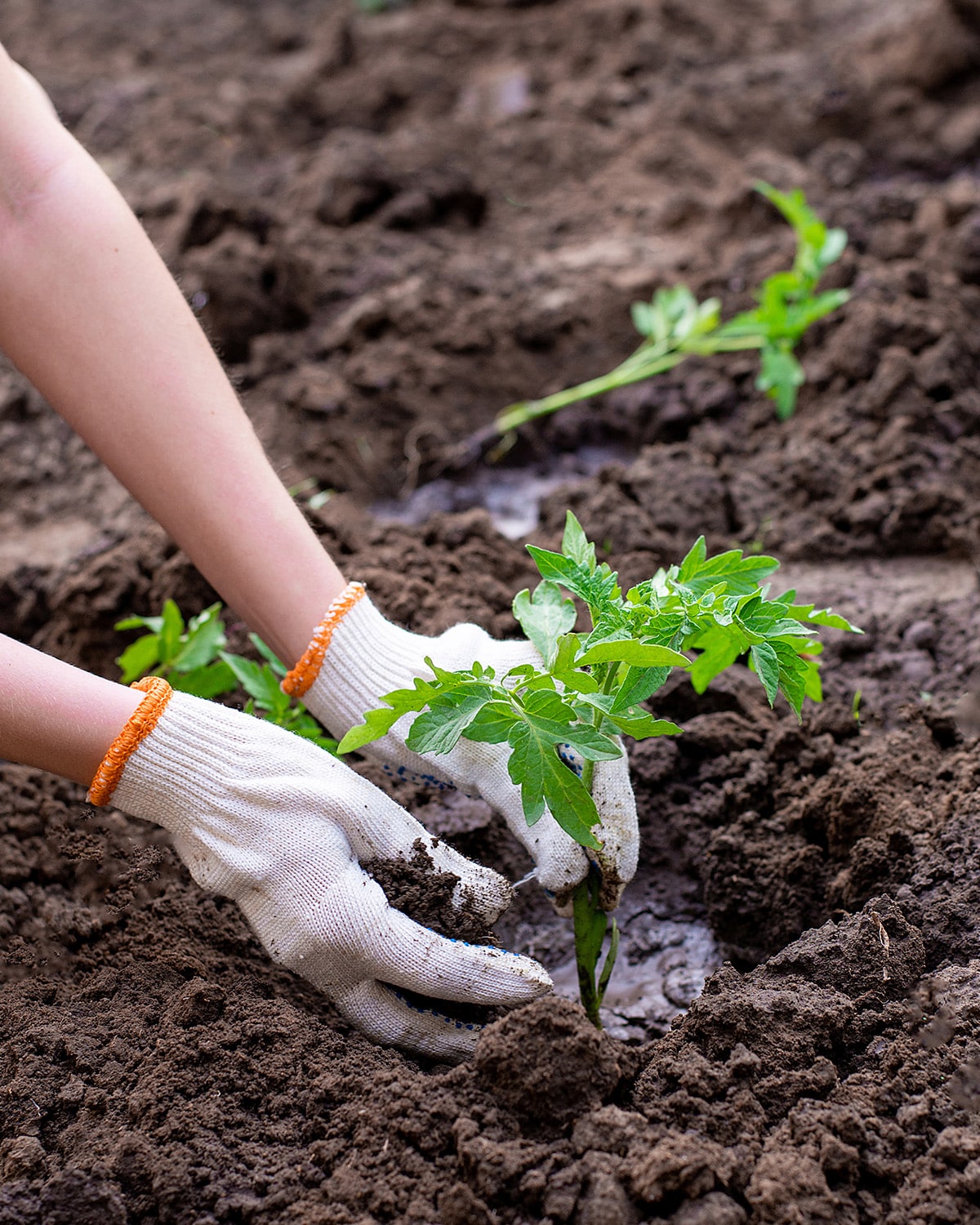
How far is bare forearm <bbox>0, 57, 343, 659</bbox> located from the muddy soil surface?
1.73 feet

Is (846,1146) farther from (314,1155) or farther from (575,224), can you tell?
(575,224)

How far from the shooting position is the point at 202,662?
2.34m

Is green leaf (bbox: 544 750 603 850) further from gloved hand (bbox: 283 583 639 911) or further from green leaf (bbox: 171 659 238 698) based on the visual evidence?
green leaf (bbox: 171 659 238 698)

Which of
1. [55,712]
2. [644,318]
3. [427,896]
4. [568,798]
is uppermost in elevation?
[55,712]

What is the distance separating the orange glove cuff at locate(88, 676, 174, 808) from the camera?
1767 millimetres

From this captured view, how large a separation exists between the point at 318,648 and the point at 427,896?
458 millimetres

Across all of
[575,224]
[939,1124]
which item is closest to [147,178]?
[575,224]

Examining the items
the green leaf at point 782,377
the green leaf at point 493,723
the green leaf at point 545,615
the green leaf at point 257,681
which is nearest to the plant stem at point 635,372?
the green leaf at point 782,377

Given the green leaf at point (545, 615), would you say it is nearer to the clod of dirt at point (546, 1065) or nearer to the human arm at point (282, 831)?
the human arm at point (282, 831)

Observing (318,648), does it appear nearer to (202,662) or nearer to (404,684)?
(404,684)

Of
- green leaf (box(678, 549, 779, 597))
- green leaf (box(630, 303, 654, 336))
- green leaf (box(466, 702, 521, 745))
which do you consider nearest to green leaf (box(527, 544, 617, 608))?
green leaf (box(678, 549, 779, 597))

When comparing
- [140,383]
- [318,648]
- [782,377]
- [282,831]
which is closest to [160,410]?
[140,383]

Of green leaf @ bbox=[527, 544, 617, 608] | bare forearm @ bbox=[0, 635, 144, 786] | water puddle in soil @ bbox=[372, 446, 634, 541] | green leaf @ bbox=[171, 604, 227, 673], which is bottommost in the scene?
water puddle in soil @ bbox=[372, 446, 634, 541]

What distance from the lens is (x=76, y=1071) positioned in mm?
1697
